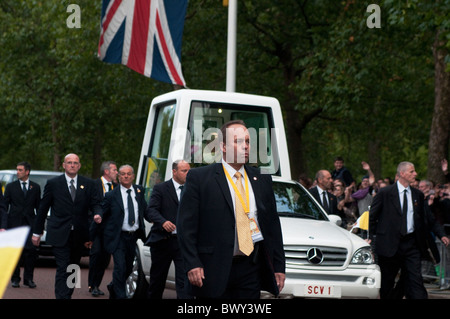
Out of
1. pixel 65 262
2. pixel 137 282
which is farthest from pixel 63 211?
pixel 137 282

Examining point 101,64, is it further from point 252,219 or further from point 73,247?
point 252,219

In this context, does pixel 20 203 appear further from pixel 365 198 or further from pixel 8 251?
pixel 8 251

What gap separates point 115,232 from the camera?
11250mm

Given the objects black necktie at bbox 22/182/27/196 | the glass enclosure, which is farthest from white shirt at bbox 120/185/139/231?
black necktie at bbox 22/182/27/196

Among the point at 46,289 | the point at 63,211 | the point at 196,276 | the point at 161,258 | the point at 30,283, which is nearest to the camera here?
the point at 196,276

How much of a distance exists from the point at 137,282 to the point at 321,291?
132 inches

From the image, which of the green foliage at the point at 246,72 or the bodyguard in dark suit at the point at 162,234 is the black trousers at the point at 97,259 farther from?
the green foliage at the point at 246,72

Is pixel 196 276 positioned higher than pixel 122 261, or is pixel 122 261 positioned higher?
pixel 196 276

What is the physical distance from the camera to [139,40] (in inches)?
727

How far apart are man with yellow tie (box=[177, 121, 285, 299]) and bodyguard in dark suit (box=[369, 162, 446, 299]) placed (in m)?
4.79

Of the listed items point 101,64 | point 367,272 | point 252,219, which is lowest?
point 367,272

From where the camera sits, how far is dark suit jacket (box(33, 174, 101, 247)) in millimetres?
10688

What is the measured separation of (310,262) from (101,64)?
2163cm
